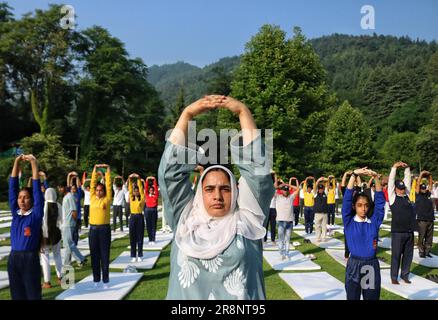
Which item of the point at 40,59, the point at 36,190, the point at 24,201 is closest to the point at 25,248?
the point at 24,201

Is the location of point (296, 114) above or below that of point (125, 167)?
above

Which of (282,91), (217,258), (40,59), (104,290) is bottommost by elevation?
(104,290)

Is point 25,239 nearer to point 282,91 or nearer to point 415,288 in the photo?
point 415,288

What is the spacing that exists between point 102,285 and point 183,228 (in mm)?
5893

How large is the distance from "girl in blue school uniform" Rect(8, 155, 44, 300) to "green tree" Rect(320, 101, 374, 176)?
129 feet

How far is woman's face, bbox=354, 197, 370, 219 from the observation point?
18.1 ft

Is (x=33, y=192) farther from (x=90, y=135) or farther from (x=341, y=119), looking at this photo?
(x=341, y=119)

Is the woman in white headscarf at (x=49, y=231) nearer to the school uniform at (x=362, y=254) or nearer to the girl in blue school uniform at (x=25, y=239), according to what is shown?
the girl in blue school uniform at (x=25, y=239)

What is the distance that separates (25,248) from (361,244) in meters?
4.49

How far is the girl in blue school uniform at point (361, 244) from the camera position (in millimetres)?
5152

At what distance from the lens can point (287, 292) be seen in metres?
7.65

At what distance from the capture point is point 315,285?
8.12 metres

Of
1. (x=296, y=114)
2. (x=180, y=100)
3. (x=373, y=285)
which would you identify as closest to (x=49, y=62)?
(x=296, y=114)

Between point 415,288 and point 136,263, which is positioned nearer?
point 415,288
